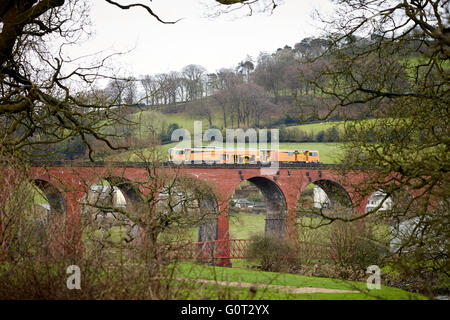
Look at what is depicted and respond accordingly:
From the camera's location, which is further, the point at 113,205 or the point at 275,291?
the point at 113,205

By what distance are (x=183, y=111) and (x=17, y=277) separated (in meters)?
50.8

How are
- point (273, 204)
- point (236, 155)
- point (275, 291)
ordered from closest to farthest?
point (275, 291), point (273, 204), point (236, 155)

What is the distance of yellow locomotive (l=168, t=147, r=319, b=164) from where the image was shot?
86.8 feet

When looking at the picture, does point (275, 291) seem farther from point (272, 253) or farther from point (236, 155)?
point (236, 155)

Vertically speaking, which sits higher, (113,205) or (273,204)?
(113,205)

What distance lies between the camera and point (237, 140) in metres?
43.4

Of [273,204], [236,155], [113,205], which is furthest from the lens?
[236,155]

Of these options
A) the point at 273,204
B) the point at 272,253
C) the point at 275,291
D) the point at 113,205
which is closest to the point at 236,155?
the point at 273,204

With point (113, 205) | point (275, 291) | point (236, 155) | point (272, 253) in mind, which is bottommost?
point (272, 253)

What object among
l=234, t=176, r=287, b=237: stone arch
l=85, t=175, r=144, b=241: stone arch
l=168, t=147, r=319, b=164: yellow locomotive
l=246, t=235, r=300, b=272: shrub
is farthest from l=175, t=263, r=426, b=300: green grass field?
l=168, t=147, r=319, b=164: yellow locomotive

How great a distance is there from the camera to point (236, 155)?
28.1 m

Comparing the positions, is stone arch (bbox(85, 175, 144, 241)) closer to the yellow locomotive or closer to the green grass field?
the green grass field
